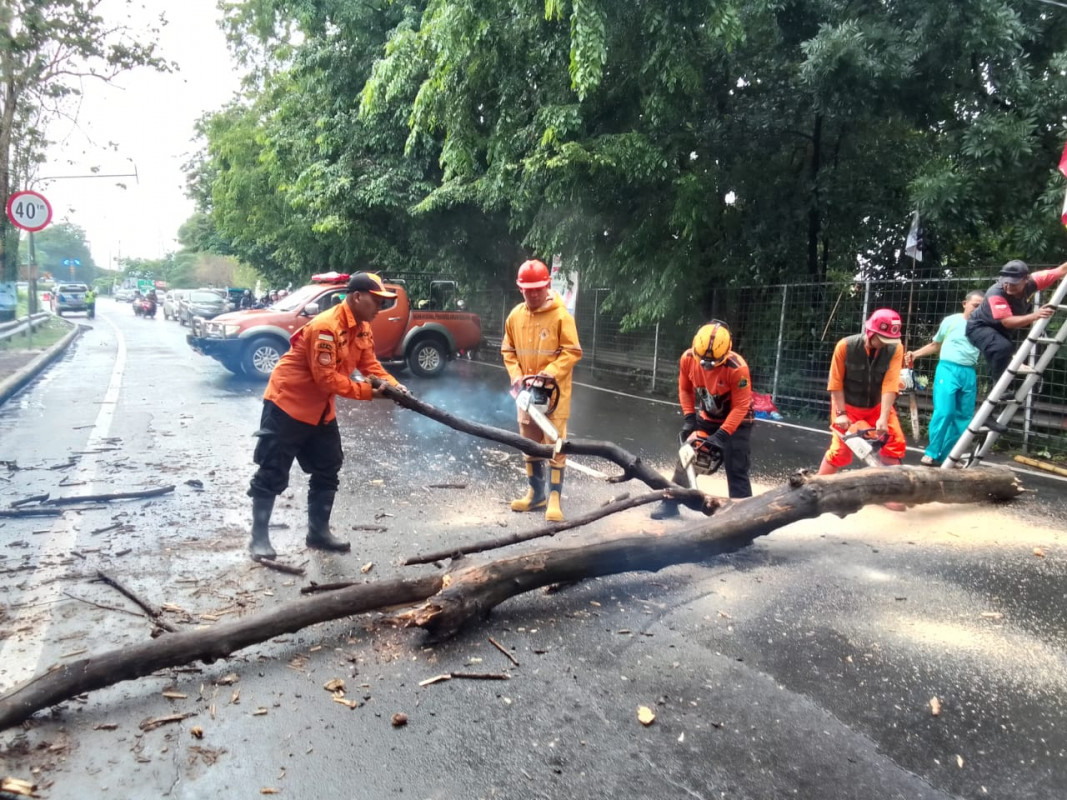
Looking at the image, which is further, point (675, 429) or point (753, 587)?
point (675, 429)

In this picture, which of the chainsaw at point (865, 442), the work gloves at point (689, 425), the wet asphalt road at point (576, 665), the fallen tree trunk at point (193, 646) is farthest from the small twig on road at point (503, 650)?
the chainsaw at point (865, 442)

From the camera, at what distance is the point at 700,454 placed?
5406 mm

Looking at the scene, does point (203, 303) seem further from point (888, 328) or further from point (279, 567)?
point (888, 328)

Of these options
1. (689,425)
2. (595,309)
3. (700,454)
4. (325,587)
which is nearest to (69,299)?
(595,309)

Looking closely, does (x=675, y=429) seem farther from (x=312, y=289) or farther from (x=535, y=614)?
(x=312, y=289)

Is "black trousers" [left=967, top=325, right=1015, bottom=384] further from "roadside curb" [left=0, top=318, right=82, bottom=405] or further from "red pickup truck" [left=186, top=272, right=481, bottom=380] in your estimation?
"roadside curb" [left=0, top=318, right=82, bottom=405]

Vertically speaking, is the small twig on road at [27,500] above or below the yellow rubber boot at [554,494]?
below

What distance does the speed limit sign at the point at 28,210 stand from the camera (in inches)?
578

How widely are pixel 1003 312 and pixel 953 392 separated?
777 mm

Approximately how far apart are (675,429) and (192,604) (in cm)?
691

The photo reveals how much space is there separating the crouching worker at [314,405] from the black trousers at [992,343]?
5.21 m

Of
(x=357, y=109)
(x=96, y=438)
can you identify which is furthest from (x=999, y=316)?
(x=357, y=109)

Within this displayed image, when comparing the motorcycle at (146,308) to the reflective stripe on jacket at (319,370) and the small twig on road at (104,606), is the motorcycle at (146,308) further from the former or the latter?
the small twig on road at (104,606)

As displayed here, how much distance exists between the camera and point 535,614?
3902mm
